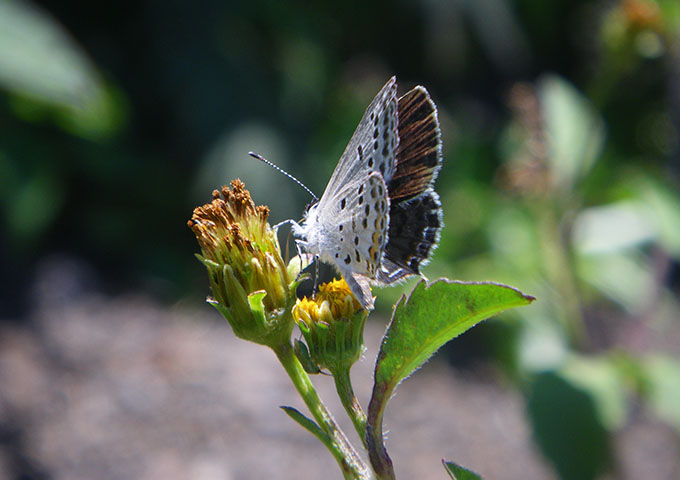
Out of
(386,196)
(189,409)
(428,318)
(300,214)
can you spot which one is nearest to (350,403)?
(428,318)

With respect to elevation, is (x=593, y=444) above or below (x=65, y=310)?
below

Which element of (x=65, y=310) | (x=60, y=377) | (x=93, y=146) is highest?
(x=93, y=146)

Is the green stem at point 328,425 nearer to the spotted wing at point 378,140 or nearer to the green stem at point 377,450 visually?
the green stem at point 377,450

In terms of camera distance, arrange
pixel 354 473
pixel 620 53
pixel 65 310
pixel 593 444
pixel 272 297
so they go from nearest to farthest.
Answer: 1. pixel 354 473
2. pixel 272 297
3. pixel 593 444
4. pixel 620 53
5. pixel 65 310

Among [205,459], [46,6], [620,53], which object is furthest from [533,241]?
[46,6]

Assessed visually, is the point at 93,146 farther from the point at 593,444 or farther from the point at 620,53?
the point at 593,444

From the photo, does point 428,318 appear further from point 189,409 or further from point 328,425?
point 189,409

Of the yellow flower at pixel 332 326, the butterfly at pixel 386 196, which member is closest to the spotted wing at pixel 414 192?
the butterfly at pixel 386 196

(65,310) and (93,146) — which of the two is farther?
(93,146)
